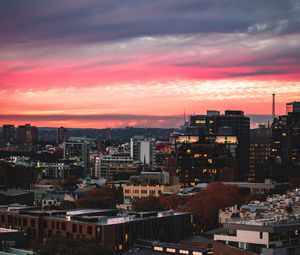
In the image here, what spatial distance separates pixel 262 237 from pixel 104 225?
15.0 meters

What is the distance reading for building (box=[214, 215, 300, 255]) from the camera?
5959 cm

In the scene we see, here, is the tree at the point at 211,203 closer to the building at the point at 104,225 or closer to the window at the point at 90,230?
the building at the point at 104,225

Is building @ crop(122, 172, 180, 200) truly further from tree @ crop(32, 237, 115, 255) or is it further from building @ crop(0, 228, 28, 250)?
tree @ crop(32, 237, 115, 255)

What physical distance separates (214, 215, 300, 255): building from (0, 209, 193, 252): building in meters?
10.5

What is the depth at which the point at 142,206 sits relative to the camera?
9131 cm

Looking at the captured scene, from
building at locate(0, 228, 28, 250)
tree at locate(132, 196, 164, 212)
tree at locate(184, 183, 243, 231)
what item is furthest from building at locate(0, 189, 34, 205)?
building at locate(0, 228, 28, 250)

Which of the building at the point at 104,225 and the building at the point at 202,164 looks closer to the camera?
the building at the point at 104,225

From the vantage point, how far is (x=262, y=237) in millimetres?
59844

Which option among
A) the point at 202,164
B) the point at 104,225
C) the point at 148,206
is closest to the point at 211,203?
the point at 148,206

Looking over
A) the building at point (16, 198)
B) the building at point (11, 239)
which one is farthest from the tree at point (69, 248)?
the building at point (16, 198)

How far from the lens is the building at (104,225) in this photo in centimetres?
6969

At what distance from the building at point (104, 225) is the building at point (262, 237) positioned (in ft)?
34.3

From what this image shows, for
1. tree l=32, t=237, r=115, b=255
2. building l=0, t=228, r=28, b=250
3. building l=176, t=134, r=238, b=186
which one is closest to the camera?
tree l=32, t=237, r=115, b=255

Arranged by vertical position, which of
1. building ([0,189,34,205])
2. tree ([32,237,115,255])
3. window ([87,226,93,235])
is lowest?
building ([0,189,34,205])
